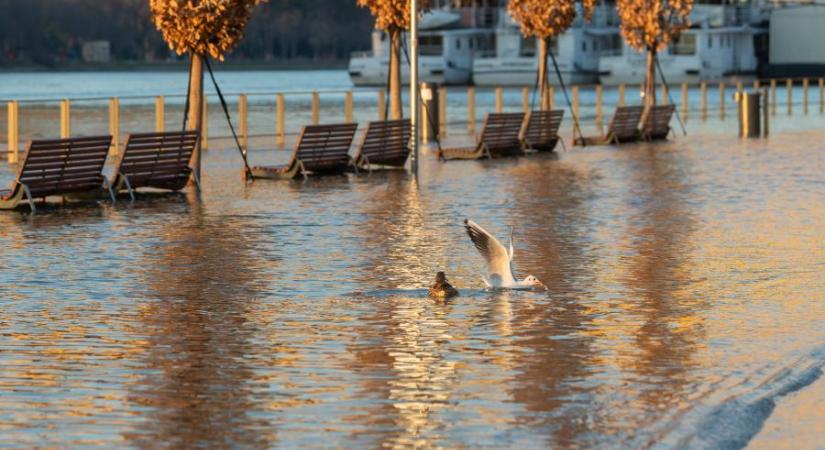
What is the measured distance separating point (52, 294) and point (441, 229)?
6.07 m

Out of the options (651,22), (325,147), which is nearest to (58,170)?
(325,147)

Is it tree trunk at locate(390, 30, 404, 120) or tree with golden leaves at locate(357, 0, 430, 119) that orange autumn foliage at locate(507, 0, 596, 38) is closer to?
tree with golden leaves at locate(357, 0, 430, 119)

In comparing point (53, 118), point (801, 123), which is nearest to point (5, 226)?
point (801, 123)

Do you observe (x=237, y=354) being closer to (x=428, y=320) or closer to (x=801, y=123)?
(x=428, y=320)

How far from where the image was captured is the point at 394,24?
36.7 metres

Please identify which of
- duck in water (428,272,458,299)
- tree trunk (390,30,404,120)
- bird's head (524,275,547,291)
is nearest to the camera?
duck in water (428,272,458,299)

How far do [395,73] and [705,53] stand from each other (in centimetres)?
8994

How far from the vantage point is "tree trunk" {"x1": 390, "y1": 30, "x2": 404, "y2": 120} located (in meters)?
36.3

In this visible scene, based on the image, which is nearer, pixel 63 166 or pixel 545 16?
pixel 63 166

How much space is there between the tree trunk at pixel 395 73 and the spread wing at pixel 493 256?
2236 centimetres

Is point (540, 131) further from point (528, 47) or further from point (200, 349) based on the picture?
point (528, 47)

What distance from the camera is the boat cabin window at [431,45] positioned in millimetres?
139125

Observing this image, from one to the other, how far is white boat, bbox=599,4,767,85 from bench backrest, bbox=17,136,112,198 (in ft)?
337

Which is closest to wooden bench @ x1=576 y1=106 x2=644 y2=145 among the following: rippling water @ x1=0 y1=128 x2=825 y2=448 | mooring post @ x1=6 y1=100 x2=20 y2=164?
mooring post @ x1=6 y1=100 x2=20 y2=164
